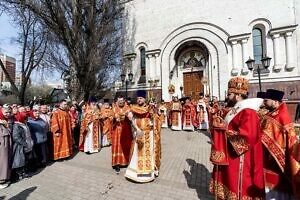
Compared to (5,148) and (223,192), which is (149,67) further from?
(223,192)

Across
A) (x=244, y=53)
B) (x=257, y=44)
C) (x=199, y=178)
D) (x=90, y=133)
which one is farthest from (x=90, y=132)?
(x=257, y=44)

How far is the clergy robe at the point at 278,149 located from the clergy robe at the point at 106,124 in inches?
251

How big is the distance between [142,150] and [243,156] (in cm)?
241

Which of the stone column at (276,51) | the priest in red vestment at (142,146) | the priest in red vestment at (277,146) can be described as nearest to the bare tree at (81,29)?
the priest in red vestment at (142,146)

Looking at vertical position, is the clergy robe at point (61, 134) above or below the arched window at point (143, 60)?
below

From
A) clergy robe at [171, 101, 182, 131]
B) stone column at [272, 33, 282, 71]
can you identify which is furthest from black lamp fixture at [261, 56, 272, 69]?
clergy robe at [171, 101, 182, 131]

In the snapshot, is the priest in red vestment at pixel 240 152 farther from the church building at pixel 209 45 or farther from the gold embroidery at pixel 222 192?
the church building at pixel 209 45

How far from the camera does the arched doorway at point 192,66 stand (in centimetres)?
2066

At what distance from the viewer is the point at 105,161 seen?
7723 millimetres

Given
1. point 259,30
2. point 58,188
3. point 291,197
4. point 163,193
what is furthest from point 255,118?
point 259,30

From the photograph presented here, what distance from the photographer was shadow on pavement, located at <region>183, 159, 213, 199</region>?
4909mm

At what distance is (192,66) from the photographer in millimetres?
21250

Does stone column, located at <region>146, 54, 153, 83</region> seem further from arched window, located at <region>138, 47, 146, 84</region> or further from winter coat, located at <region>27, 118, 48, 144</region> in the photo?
winter coat, located at <region>27, 118, 48, 144</region>

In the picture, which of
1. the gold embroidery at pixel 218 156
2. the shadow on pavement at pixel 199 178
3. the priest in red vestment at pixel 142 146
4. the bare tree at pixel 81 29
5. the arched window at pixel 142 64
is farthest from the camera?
the arched window at pixel 142 64
